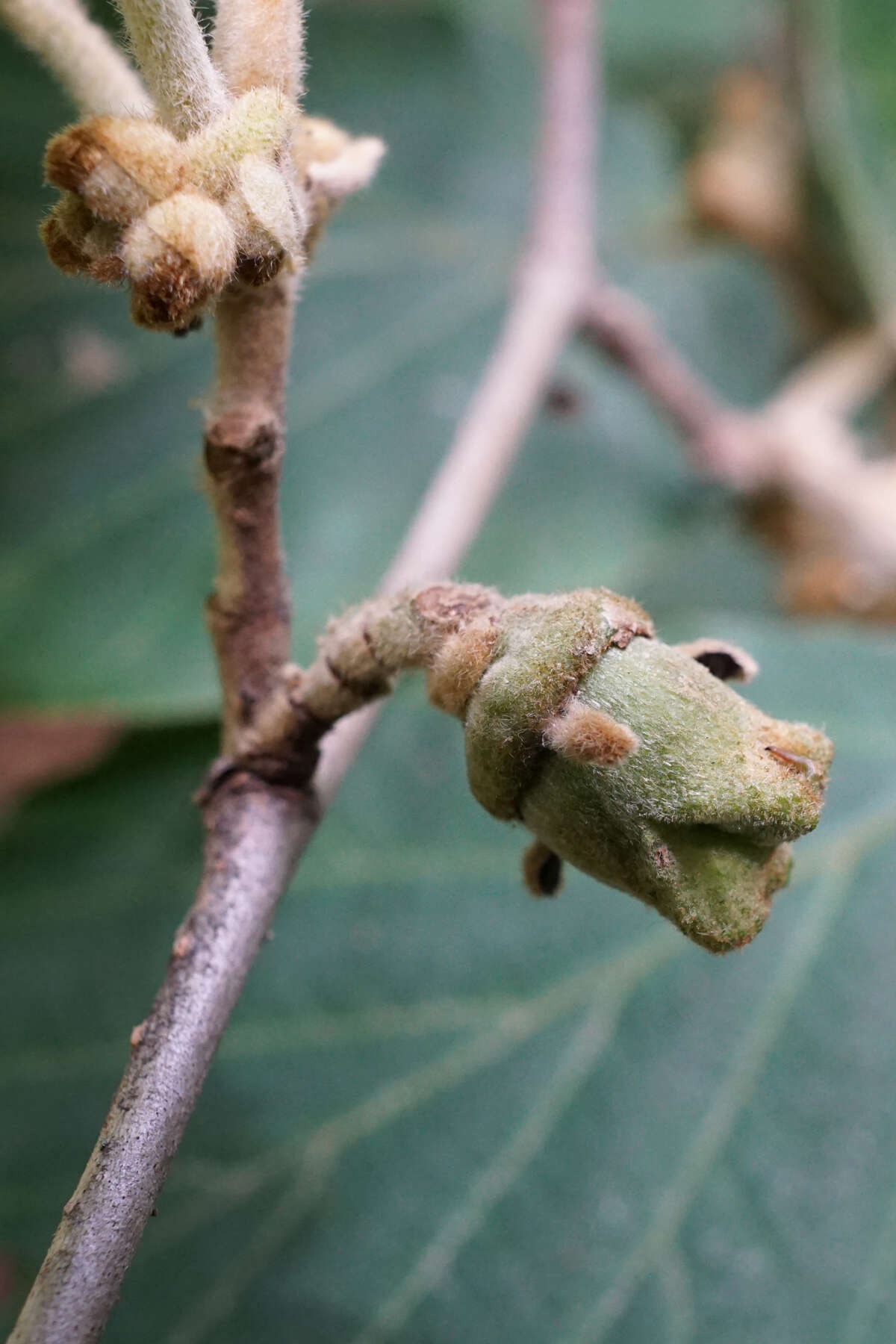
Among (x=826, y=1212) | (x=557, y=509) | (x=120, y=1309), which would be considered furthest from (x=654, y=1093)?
(x=557, y=509)

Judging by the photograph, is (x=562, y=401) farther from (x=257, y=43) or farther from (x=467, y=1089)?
(x=257, y=43)

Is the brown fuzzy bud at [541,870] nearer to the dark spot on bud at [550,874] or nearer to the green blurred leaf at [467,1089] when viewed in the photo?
the dark spot on bud at [550,874]

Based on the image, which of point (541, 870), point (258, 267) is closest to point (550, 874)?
point (541, 870)

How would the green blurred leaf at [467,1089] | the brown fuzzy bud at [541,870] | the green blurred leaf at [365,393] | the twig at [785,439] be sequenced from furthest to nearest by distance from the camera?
the twig at [785,439], the green blurred leaf at [365,393], the green blurred leaf at [467,1089], the brown fuzzy bud at [541,870]

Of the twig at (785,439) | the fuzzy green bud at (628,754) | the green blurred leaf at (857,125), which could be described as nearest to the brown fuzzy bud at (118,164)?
the fuzzy green bud at (628,754)

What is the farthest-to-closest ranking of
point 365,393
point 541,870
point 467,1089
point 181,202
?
point 365,393, point 467,1089, point 541,870, point 181,202
